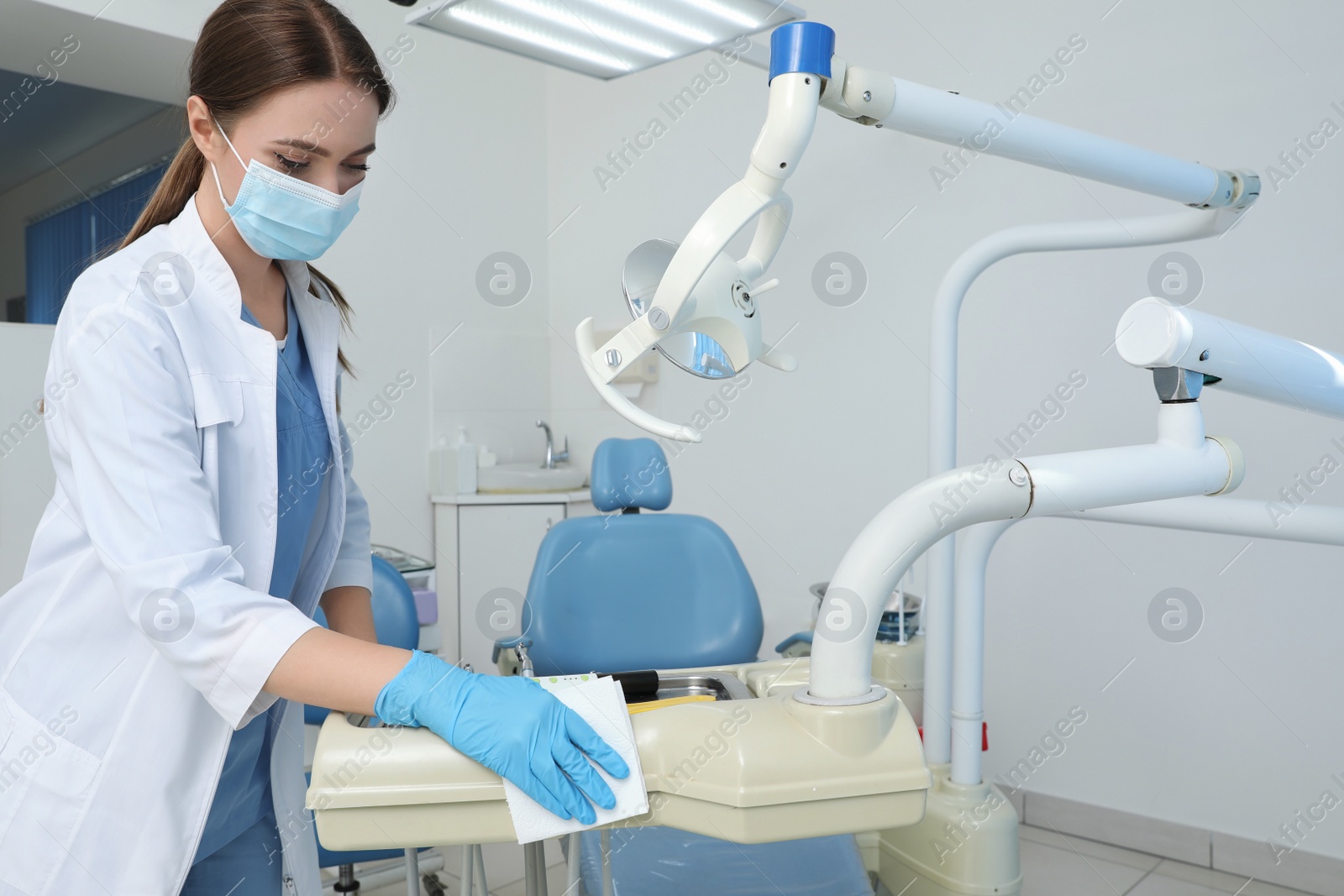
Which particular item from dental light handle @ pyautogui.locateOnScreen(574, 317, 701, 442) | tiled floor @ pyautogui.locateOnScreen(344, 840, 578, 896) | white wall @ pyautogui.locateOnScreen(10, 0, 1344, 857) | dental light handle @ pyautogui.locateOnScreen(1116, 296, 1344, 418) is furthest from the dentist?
white wall @ pyautogui.locateOnScreen(10, 0, 1344, 857)

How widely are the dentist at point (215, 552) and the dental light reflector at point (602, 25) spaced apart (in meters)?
1.11

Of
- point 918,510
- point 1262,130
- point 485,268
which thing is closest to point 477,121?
point 485,268

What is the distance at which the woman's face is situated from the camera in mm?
954


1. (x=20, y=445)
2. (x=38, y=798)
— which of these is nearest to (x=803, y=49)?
(x=38, y=798)

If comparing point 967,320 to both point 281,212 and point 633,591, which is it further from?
point 281,212

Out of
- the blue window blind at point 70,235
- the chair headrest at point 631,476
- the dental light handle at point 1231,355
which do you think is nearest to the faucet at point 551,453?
the blue window blind at point 70,235

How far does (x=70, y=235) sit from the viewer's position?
3018 millimetres

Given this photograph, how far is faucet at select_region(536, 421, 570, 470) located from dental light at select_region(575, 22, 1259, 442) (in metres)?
2.97

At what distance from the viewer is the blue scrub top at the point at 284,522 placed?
3.30 feet

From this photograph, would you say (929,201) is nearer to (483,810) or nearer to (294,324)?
(294,324)

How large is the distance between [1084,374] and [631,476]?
1.35 m

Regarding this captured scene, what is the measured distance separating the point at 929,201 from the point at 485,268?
71.9 inches

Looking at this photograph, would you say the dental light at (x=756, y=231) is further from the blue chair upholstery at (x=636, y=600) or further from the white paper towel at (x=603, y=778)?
the blue chair upholstery at (x=636, y=600)

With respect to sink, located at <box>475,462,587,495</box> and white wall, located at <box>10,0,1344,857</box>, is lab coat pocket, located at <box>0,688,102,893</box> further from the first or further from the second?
sink, located at <box>475,462,587,495</box>
